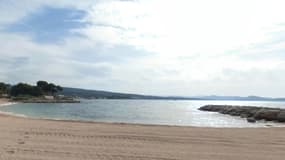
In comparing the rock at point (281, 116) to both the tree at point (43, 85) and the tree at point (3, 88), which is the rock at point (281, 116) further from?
the tree at point (43, 85)

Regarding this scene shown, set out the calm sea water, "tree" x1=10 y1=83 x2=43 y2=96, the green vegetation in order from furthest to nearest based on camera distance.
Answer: "tree" x1=10 y1=83 x2=43 y2=96 → the green vegetation → the calm sea water

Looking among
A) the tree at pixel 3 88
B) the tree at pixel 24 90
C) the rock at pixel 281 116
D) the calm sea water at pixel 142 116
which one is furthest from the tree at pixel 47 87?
the rock at pixel 281 116

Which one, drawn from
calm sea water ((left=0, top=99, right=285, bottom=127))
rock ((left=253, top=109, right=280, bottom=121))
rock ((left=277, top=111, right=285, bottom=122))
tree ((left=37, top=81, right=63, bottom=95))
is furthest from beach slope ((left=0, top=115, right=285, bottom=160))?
tree ((left=37, top=81, right=63, bottom=95))

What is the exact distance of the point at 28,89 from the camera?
146 meters

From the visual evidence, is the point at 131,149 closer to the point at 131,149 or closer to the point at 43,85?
the point at 131,149

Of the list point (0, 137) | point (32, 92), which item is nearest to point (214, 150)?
point (0, 137)

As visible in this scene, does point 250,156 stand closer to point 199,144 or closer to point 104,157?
point 199,144

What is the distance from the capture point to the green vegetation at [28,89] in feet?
473

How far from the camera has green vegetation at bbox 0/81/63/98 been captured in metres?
144

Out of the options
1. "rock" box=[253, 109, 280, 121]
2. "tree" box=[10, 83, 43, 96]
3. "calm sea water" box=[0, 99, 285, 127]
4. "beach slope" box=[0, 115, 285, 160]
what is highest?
"tree" box=[10, 83, 43, 96]

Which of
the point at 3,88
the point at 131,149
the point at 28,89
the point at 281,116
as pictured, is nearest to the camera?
the point at 131,149

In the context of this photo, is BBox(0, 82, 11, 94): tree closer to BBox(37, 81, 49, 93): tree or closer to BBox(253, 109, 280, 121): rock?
BBox(37, 81, 49, 93): tree

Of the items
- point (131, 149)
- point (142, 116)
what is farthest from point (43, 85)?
point (131, 149)

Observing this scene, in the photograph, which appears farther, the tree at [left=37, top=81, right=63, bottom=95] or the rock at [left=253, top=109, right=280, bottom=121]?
the tree at [left=37, top=81, right=63, bottom=95]
